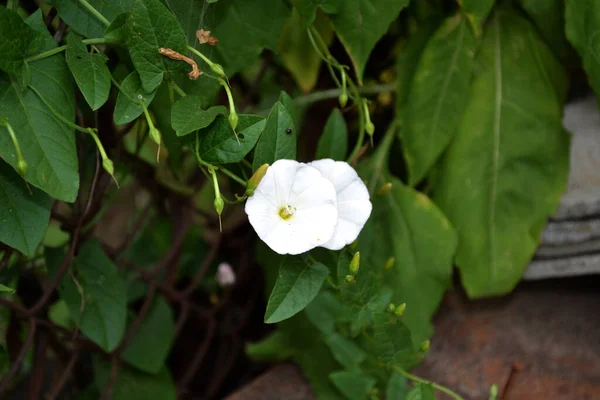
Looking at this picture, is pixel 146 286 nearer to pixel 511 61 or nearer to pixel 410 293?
pixel 410 293

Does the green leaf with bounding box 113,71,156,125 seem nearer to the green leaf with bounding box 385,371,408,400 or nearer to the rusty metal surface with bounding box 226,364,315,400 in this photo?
the green leaf with bounding box 385,371,408,400

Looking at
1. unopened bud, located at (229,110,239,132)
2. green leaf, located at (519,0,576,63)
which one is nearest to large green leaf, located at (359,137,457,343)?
green leaf, located at (519,0,576,63)

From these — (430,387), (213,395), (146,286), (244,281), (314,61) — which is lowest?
(213,395)

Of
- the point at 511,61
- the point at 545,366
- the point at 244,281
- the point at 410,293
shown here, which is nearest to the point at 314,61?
the point at 511,61

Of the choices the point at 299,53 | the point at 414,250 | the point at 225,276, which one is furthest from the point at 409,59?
the point at 225,276

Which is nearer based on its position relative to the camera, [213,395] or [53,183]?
[53,183]

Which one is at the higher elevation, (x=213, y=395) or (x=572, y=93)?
(x=572, y=93)
